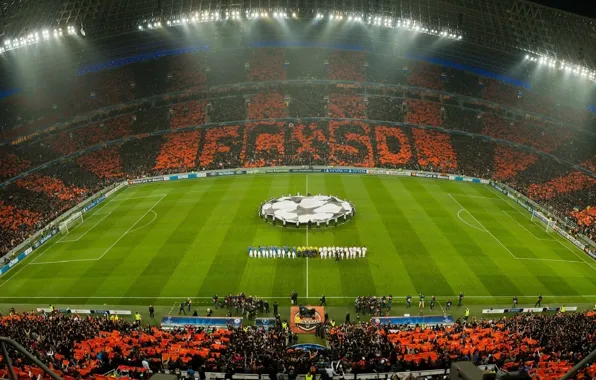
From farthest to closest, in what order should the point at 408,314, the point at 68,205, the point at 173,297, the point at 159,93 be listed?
the point at 159,93
the point at 68,205
the point at 173,297
the point at 408,314

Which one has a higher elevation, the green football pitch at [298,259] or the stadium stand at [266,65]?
→ the stadium stand at [266,65]

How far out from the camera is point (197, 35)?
272 feet

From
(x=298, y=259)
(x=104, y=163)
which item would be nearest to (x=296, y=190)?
(x=298, y=259)

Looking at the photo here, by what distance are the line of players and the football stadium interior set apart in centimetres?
19

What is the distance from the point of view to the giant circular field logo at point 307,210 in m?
46.3

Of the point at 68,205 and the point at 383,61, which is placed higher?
the point at 383,61

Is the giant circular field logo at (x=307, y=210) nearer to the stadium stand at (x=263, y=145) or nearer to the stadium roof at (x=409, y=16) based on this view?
the stadium stand at (x=263, y=145)

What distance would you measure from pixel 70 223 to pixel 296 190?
27.0m

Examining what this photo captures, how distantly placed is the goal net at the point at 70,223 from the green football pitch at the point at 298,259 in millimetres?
590

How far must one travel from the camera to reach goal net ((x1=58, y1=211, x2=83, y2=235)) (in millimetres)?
47625

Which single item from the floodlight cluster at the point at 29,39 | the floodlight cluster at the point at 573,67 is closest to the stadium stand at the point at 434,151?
the floodlight cluster at the point at 573,67

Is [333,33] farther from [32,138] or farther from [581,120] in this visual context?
[32,138]

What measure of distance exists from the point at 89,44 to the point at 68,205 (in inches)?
1261

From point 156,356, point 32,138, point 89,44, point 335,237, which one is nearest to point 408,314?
point 335,237
